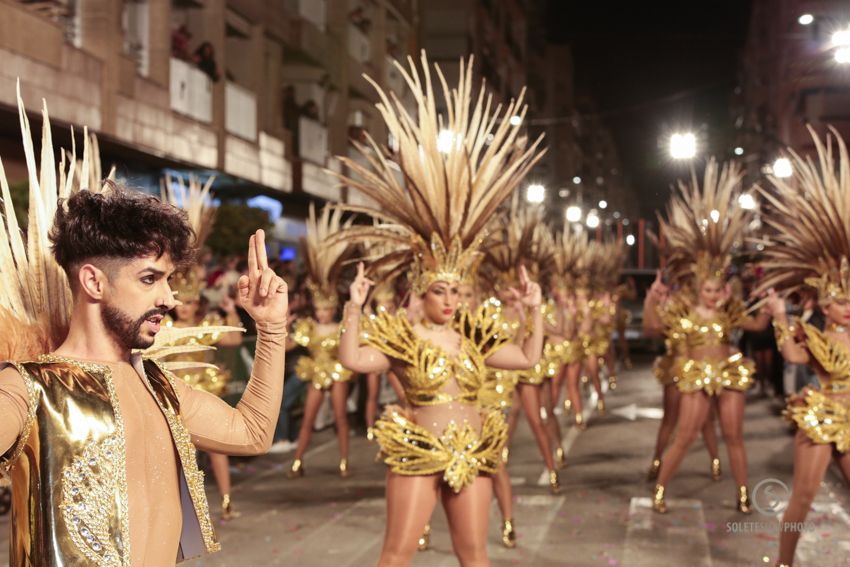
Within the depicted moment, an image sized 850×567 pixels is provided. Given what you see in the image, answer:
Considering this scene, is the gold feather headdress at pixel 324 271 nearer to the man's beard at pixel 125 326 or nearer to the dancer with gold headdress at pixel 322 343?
the dancer with gold headdress at pixel 322 343

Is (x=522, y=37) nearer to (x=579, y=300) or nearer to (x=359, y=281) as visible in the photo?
(x=579, y=300)

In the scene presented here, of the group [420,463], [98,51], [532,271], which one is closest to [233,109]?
[98,51]

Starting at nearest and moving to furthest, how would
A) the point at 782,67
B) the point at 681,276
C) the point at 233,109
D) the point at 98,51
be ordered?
the point at 681,276 → the point at 98,51 → the point at 233,109 → the point at 782,67

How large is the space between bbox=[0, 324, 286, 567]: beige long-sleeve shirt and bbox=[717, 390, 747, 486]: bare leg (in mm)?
6591

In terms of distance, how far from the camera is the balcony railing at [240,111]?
2027 cm

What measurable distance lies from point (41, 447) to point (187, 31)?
17317 millimetres

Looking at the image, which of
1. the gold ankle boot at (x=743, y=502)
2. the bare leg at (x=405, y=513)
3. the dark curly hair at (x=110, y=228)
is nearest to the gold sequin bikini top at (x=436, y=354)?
the bare leg at (x=405, y=513)

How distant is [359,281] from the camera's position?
20.1ft

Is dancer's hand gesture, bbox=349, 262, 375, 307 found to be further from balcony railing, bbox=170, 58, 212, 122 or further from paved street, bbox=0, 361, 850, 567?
balcony railing, bbox=170, 58, 212, 122

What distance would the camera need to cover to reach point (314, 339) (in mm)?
11719

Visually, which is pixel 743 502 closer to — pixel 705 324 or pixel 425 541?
pixel 705 324

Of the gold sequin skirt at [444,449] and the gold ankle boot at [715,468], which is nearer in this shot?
the gold sequin skirt at [444,449]

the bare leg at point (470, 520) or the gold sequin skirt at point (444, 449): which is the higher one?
the gold sequin skirt at point (444, 449)

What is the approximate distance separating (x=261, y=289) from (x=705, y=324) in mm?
7073
